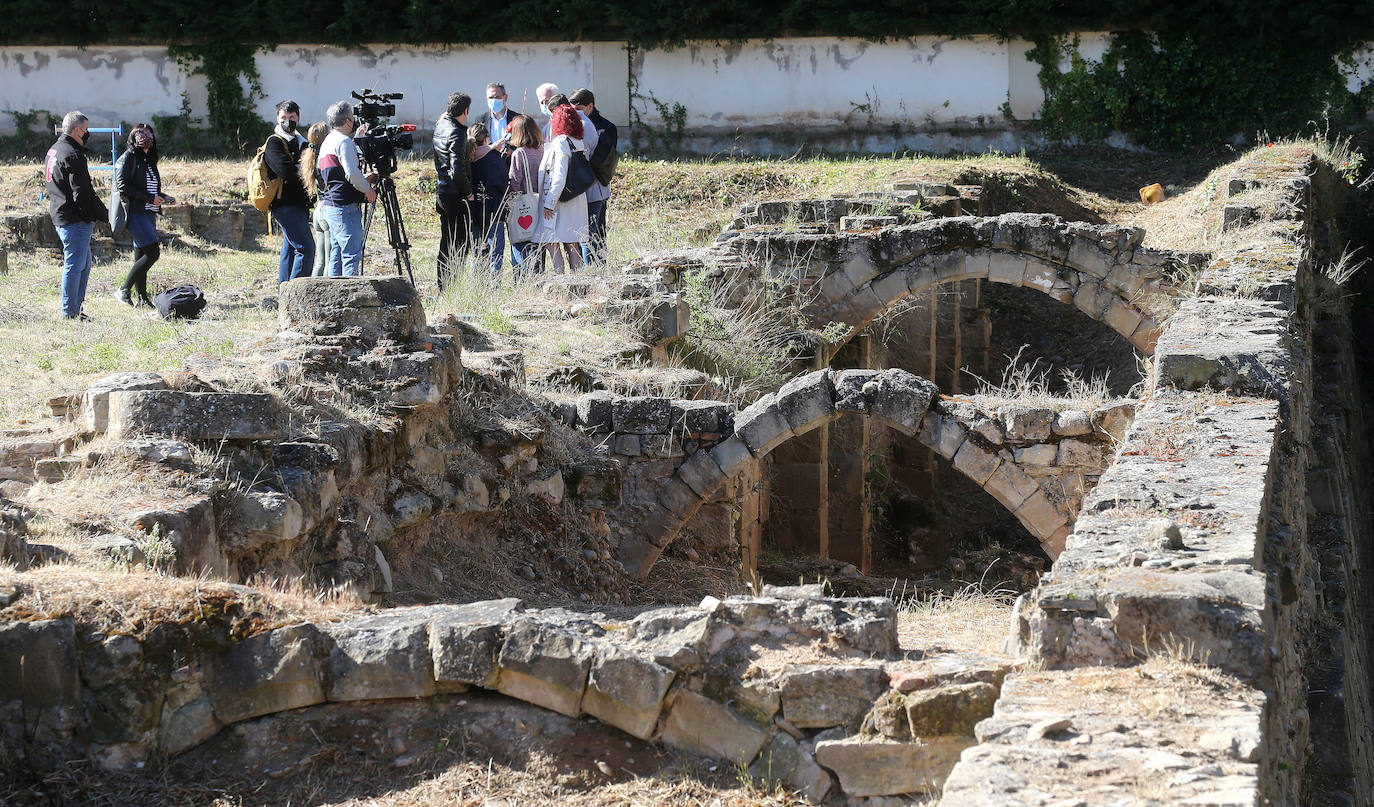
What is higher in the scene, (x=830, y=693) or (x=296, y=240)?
(x=296, y=240)

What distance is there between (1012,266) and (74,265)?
26.4 ft

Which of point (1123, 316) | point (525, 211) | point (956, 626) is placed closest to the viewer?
point (956, 626)

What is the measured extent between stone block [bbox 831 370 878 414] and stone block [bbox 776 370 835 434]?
0.13ft

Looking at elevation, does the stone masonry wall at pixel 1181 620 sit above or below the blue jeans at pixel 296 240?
below

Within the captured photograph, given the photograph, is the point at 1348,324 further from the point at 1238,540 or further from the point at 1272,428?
the point at 1238,540

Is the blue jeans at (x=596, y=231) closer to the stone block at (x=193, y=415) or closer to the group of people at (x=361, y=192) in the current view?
the group of people at (x=361, y=192)

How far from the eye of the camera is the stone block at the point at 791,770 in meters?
4.38

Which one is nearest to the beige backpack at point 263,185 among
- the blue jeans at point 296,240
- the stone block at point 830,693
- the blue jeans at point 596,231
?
→ the blue jeans at point 296,240

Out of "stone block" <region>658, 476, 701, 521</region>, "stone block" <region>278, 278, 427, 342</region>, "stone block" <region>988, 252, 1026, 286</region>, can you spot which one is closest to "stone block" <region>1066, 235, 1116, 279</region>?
"stone block" <region>988, 252, 1026, 286</region>

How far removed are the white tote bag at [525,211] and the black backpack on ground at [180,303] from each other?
7.92 feet

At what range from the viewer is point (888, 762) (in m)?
4.35

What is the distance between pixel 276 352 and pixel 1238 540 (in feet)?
14.4

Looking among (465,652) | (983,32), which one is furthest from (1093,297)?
(465,652)

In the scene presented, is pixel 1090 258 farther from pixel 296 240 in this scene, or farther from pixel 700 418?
pixel 296 240
